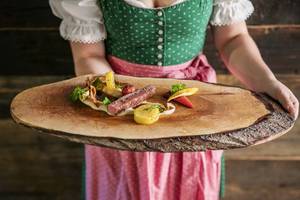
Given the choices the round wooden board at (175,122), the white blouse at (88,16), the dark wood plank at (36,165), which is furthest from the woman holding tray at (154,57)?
the dark wood plank at (36,165)

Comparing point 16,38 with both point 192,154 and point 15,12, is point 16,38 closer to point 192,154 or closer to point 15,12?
point 15,12

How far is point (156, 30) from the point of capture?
120cm

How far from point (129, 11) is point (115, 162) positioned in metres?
0.32

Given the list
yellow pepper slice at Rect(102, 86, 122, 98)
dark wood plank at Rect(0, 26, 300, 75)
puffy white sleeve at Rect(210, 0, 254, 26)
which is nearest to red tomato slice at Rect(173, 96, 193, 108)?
yellow pepper slice at Rect(102, 86, 122, 98)

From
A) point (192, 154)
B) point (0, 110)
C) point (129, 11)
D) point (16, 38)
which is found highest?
point (129, 11)

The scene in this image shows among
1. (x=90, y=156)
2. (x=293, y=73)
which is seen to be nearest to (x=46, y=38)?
(x=90, y=156)

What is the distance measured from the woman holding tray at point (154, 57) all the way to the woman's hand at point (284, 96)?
22 mm

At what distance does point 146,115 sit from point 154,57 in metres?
0.32

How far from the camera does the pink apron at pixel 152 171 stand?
119 cm

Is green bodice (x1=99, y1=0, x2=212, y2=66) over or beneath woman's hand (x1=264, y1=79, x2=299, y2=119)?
over

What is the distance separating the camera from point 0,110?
1.69 metres

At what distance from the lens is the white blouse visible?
1.23 meters

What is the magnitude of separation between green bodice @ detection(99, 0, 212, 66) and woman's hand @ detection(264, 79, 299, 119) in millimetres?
215

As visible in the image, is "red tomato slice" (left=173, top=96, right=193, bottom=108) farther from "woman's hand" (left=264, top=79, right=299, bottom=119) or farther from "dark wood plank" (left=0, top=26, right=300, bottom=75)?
"dark wood plank" (left=0, top=26, right=300, bottom=75)
